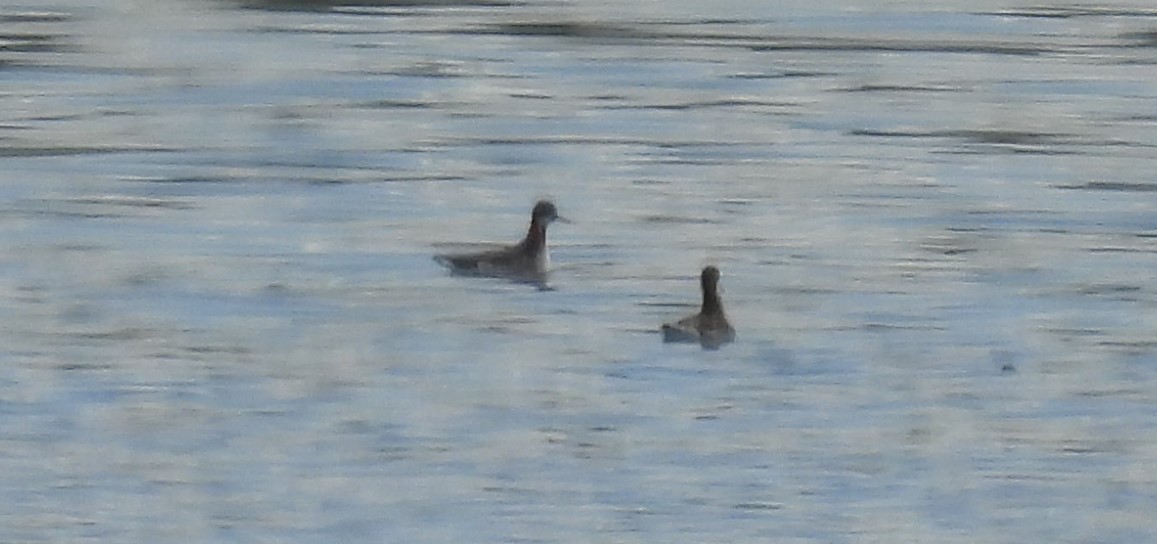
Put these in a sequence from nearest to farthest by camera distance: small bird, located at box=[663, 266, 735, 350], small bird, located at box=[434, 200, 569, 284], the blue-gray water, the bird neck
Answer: the blue-gray water, small bird, located at box=[663, 266, 735, 350], the bird neck, small bird, located at box=[434, 200, 569, 284]

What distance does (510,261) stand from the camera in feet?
64.3

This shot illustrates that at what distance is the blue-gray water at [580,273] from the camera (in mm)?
13703

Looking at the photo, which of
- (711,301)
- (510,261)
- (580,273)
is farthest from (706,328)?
(580,273)

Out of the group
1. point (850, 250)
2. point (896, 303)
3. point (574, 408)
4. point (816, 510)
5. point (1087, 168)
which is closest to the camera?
point (816, 510)

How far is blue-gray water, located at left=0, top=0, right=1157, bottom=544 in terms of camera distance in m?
13.7

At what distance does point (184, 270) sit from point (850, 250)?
3.67m

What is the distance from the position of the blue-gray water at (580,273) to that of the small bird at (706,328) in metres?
0.17

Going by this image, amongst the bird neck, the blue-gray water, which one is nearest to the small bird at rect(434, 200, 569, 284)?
the blue-gray water

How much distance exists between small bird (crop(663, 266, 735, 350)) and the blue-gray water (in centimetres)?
17

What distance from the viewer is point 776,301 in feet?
60.5

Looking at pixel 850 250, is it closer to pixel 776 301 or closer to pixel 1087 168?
pixel 776 301

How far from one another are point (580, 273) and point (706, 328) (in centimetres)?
288

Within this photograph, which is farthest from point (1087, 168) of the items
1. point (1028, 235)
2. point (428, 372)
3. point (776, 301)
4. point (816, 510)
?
point (816, 510)

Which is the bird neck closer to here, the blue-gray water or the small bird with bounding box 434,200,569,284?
the blue-gray water
